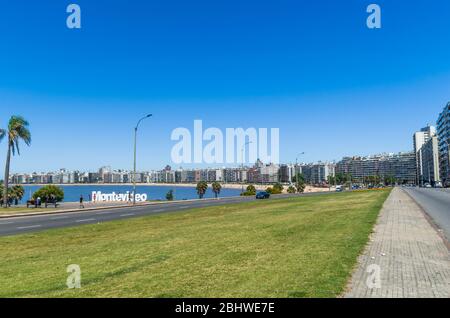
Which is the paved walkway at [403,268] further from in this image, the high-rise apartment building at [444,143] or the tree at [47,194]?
the high-rise apartment building at [444,143]

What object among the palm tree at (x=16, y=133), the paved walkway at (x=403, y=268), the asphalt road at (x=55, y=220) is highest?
the palm tree at (x=16, y=133)

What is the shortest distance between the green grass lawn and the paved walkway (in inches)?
14.1

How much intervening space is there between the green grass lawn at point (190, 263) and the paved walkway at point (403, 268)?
1.18 ft

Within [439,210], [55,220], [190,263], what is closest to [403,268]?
[190,263]

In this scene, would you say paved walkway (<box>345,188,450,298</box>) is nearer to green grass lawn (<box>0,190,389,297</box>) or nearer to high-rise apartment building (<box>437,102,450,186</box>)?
green grass lawn (<box>0,190,389,297</box>)

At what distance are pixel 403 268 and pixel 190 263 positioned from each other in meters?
4.79

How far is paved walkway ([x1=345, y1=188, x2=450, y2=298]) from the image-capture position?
6.23 metres

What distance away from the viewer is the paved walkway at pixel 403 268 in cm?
623

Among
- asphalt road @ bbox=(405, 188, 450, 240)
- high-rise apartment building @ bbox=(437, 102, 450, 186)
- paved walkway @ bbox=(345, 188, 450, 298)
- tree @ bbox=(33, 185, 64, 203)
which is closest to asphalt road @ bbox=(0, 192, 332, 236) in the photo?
paved walkway @ bbox=(345, 188, 450, 298)

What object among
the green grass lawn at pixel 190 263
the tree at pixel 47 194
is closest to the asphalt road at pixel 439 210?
the green grass lawn at pixel 190 263
